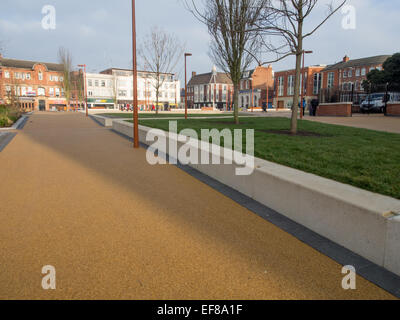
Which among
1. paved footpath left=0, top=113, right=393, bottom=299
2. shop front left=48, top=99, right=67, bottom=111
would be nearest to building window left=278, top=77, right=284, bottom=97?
shop front left=48, top=99, right=67, bottom=111

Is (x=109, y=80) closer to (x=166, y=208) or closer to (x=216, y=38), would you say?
(x=216, y=38)

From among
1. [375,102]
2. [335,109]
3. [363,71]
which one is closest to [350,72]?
[363,71]

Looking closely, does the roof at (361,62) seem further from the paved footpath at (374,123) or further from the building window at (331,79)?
the paved footpath at (374,123)

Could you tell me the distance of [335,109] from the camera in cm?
2541

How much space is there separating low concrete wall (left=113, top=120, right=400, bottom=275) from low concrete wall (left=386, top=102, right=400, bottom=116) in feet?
77.6

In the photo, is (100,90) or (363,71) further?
(100,90)

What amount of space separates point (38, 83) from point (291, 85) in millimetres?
57043

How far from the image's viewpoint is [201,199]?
479cm

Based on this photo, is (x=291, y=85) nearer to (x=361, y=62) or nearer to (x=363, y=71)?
(x=361, y=62)

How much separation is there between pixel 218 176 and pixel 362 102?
26958 mm

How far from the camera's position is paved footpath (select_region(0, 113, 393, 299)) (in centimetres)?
246

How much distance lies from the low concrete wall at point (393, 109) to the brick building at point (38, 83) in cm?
6742

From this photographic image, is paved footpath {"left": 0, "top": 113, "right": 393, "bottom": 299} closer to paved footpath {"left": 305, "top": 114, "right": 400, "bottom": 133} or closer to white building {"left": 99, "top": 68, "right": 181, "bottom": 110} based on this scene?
paved footpath {"left": 305, "top": 114, "right": 400, "bottom": 133}
